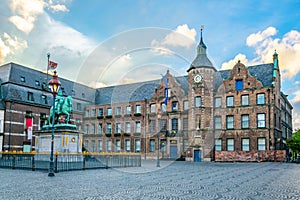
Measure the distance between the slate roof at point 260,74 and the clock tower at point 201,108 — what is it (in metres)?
2.67

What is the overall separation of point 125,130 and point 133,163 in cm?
2671

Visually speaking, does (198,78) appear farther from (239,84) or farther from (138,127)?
(138,127)

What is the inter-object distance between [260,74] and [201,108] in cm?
1082

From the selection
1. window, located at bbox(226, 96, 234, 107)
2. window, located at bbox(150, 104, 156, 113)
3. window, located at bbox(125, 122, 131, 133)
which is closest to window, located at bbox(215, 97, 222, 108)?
window, located at bbox(226, 96, 234, 107)

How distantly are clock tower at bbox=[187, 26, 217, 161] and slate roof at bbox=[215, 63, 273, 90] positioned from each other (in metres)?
2.67

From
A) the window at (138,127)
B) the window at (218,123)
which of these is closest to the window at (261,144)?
the window at (218,123)

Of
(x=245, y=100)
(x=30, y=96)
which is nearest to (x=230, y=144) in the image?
(x=245, y=100)

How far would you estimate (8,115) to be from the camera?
46469 mm

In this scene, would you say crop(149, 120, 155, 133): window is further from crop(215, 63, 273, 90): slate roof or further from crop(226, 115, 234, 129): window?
crop(226, 115, 234, 129): window

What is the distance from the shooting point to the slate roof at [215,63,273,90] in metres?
45.7

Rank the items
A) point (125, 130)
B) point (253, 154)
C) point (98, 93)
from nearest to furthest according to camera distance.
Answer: point (253, 154) < point (125, 130) < point (98, 93)

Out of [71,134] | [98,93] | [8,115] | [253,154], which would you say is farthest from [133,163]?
[98,93]

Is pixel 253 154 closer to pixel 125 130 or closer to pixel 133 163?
pixel 133 163

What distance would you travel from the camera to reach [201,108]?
4697cm
